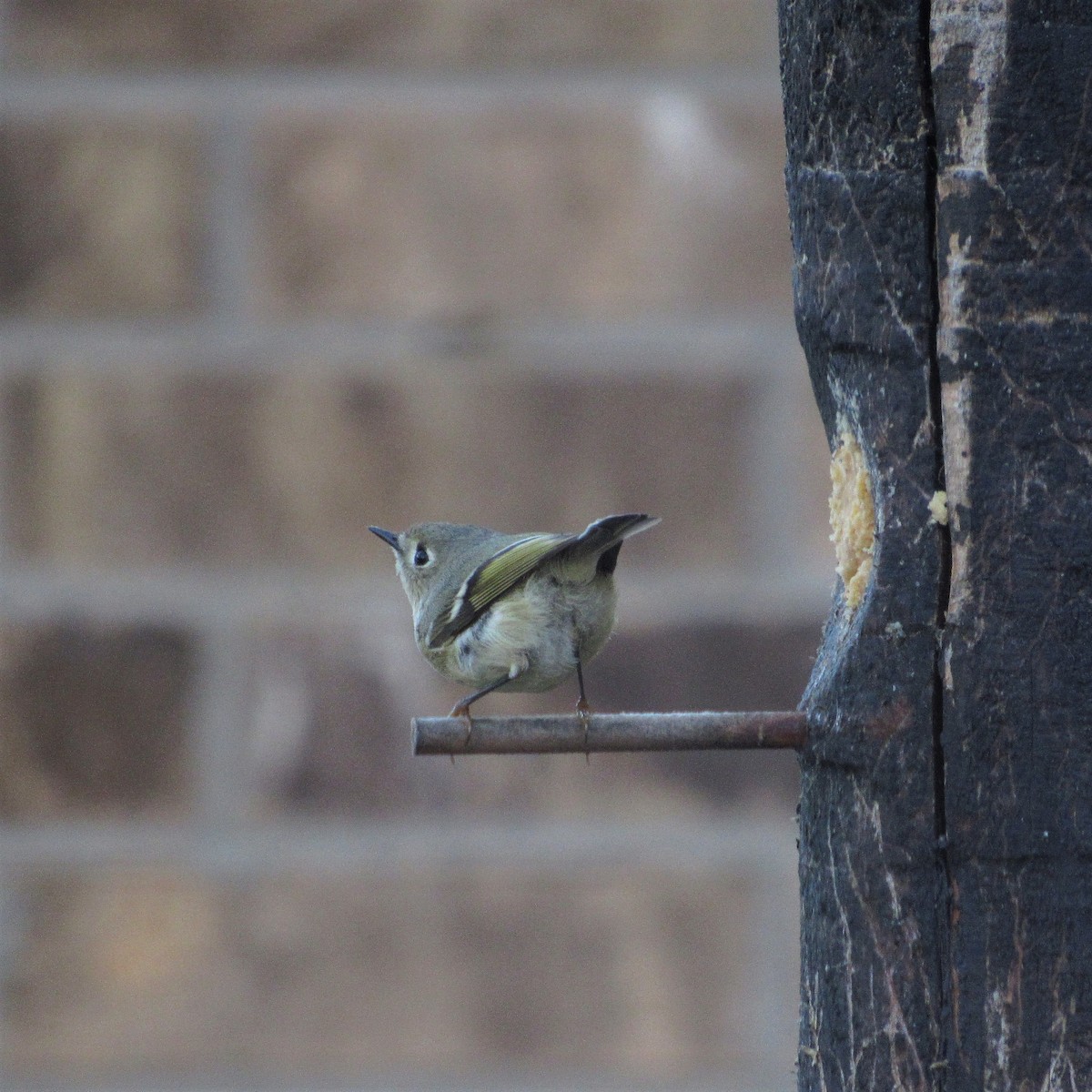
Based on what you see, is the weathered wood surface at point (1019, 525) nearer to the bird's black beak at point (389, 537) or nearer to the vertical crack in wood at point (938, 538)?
the vertical crack in wood at point (938, 538)

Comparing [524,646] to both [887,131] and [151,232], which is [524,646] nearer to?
[887,131]

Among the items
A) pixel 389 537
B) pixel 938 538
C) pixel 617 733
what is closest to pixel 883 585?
pixel 938 538

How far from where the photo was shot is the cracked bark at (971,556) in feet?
3.80

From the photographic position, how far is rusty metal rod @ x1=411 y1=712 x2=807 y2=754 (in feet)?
4.00

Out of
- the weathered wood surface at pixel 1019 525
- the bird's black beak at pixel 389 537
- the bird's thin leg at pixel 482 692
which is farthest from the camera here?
the bird's black beak at pixel 389 537

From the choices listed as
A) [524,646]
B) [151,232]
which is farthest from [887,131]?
[151,232]

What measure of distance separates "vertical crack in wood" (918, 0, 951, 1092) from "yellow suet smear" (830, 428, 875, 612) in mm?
62

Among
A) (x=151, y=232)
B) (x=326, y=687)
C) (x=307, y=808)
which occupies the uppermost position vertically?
(x=151, y=232)

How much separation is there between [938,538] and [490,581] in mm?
593

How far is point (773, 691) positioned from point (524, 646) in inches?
30.1

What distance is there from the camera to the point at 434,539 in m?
1.94

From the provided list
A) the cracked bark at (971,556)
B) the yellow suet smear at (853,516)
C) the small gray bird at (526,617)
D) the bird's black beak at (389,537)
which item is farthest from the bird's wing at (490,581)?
the cracked bark at (971,556)

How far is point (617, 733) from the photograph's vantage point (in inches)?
48.8

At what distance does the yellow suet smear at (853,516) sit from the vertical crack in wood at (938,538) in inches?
2.4
